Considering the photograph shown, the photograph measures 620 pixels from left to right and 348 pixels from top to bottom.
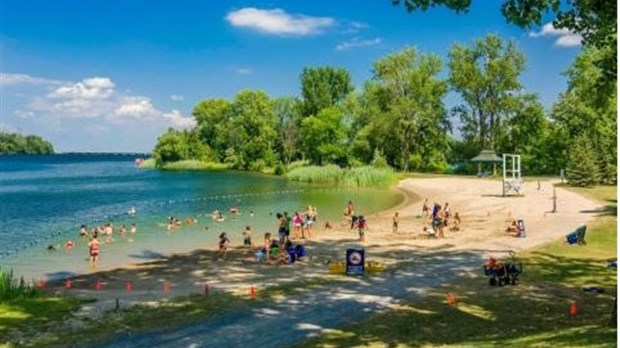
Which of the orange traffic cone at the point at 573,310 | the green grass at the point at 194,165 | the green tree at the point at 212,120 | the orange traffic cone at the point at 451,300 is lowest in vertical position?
the orange traffic cone at the point at 451,300

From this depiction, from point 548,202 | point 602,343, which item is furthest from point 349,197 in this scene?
point 602,343

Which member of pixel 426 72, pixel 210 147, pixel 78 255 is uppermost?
pixel 426 72

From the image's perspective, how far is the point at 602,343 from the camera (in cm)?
1213

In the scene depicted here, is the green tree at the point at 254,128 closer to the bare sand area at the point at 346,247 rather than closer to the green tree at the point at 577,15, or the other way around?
the bare sand area at the point at 346,247

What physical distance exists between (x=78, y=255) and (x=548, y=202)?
34.8 meters

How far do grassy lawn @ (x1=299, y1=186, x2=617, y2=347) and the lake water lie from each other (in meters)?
17.8

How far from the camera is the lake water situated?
35781 millimetres

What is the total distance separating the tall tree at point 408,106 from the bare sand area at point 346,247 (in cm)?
3974

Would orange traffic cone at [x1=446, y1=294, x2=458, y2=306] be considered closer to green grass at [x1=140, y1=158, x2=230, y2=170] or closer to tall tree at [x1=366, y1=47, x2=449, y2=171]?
tall tree at [x1=366, y1=47, x2=449, y2=171]

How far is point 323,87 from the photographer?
11062 cm

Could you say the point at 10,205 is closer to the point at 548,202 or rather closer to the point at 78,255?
the point at 78,255

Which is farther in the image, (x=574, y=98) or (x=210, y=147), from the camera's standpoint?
(x=210, y=147)

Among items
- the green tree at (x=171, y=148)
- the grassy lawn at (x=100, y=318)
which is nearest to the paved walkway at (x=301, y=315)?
the grassy lawn at (x=100, y=318)

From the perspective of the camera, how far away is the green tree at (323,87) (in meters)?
111
